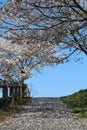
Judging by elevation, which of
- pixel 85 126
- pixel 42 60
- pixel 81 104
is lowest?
pixel 85 126

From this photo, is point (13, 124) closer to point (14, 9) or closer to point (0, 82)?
point (14, 9)

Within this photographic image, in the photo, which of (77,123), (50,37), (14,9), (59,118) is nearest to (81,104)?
(59,118)

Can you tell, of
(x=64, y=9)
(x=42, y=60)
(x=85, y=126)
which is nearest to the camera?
(x=64, y=9)

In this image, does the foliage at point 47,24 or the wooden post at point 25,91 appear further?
the wooden post at point 25,91

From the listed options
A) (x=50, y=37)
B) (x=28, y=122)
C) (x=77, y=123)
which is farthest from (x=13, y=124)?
(x=50, y=37)

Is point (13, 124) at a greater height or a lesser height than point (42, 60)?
lesser

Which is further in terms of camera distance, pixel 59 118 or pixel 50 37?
pixel 59 118

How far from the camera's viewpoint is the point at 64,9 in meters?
16.5

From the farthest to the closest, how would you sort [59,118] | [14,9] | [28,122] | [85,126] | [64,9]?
[59,118], [28,122], [85,126], [64,9], [14,9]

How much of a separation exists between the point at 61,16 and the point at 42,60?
1401 centimetres

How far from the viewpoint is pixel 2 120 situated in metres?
21.3

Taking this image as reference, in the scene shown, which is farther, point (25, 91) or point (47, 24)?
point (25, 91)

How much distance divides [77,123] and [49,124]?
1.25 m

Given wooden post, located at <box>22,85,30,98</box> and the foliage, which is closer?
the foliage
